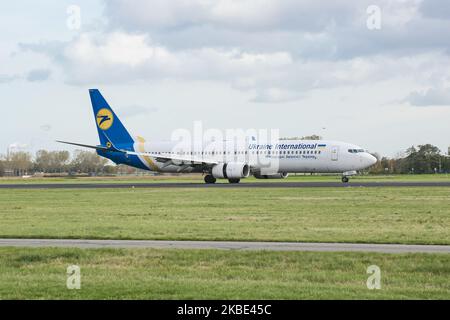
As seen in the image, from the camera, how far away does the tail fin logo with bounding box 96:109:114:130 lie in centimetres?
7356

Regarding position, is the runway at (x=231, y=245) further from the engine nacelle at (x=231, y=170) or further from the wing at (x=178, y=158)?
the wing at (x=178, y=158)

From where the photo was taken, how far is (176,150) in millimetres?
71500

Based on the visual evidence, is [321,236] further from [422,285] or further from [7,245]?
[7,245]

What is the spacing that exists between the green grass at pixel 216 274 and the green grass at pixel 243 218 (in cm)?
353

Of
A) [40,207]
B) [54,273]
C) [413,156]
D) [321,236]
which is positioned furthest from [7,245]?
[413,156]

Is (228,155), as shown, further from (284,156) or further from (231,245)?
(231,245)

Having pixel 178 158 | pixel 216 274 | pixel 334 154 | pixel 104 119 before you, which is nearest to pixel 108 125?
pixel 104 119

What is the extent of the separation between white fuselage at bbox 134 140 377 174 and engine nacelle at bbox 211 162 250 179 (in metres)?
2.28

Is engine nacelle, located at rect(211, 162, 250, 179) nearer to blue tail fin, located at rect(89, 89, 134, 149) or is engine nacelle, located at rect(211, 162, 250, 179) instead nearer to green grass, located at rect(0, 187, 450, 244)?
blue tail fin, located at rect(89, 89, 134, 149)

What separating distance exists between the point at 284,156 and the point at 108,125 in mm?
19995

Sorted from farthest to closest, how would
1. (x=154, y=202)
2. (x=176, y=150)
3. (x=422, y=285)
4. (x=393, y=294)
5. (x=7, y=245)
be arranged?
(x=176, y=150)
(x=154, y=202)
(x=7, y=245)
(x=422, y=285)
(x=393, y=294)

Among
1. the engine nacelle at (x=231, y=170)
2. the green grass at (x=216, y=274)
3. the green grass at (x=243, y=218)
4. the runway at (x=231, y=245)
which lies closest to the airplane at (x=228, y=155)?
the engine nacelle at (x=231, y=170)
